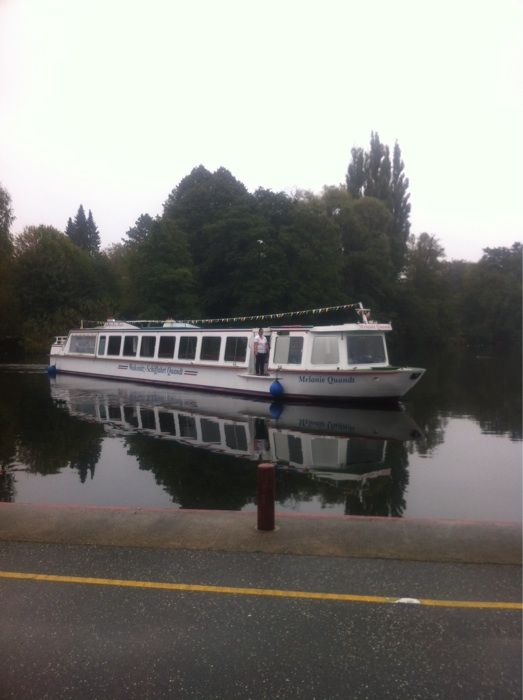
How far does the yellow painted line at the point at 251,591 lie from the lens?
15.4ft

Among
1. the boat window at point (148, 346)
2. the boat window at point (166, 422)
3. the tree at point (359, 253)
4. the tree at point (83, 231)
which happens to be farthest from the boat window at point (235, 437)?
the tree at point (83, 231)

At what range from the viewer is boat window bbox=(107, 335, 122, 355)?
95.9ft

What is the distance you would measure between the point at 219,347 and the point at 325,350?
17.7 feet

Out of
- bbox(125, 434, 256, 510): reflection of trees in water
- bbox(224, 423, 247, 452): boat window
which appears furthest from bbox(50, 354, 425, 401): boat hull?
bbox(125, 434, 256, 510): reflection of trees in water

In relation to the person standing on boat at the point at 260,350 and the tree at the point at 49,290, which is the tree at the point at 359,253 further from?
the person standing on boat at the point at 260,350

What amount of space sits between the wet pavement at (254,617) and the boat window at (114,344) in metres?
23.2

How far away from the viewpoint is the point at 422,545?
5.93 m

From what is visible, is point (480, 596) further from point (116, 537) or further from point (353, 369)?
point (353, 369)

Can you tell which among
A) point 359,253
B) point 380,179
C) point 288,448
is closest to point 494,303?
point 288,448

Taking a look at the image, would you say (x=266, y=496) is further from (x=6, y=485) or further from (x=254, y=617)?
(x=6, y=485)

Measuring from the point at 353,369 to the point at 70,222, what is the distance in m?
111

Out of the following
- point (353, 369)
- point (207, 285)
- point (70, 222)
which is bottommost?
point (353, 369)

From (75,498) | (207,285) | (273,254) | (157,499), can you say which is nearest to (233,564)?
(157,499)

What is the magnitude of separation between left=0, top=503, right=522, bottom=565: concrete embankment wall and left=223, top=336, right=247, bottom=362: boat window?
15.4m
